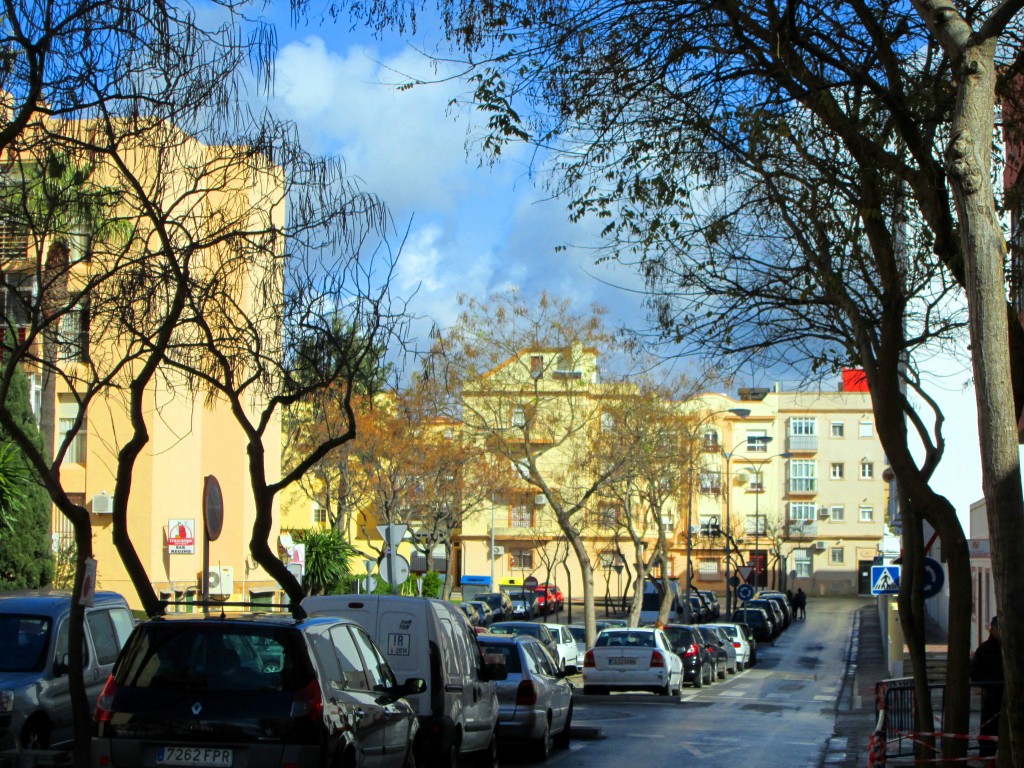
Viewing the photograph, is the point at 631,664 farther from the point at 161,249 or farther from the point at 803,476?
the point at 803,476

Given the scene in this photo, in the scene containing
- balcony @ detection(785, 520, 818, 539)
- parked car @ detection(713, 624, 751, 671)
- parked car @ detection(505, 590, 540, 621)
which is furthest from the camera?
balcony @ detection(785, 520, 818, 539)

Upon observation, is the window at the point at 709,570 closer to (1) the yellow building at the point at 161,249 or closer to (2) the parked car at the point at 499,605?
(2) the parked car at the point at 499,605

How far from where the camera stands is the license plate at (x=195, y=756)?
28.4 feet

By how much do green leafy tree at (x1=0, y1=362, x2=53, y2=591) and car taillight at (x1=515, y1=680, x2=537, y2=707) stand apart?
12.3 m

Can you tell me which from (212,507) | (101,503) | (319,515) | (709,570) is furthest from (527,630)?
(709,570)

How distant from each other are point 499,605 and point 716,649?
25.5m

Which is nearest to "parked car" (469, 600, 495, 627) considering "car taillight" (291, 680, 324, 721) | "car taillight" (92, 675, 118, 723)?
"car taillight" (92, 675, 118, 723)

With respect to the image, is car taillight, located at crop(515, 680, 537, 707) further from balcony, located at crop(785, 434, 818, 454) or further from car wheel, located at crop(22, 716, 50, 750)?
balcony, located at crop(785, 434, 818, 454)

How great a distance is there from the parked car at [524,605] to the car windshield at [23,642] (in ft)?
165

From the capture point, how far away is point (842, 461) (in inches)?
3984

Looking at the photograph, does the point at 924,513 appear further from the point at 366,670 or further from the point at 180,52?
the point at 180,52

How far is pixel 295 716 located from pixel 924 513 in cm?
580

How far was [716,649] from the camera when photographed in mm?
→ 37375

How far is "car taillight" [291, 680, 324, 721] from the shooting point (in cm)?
874
